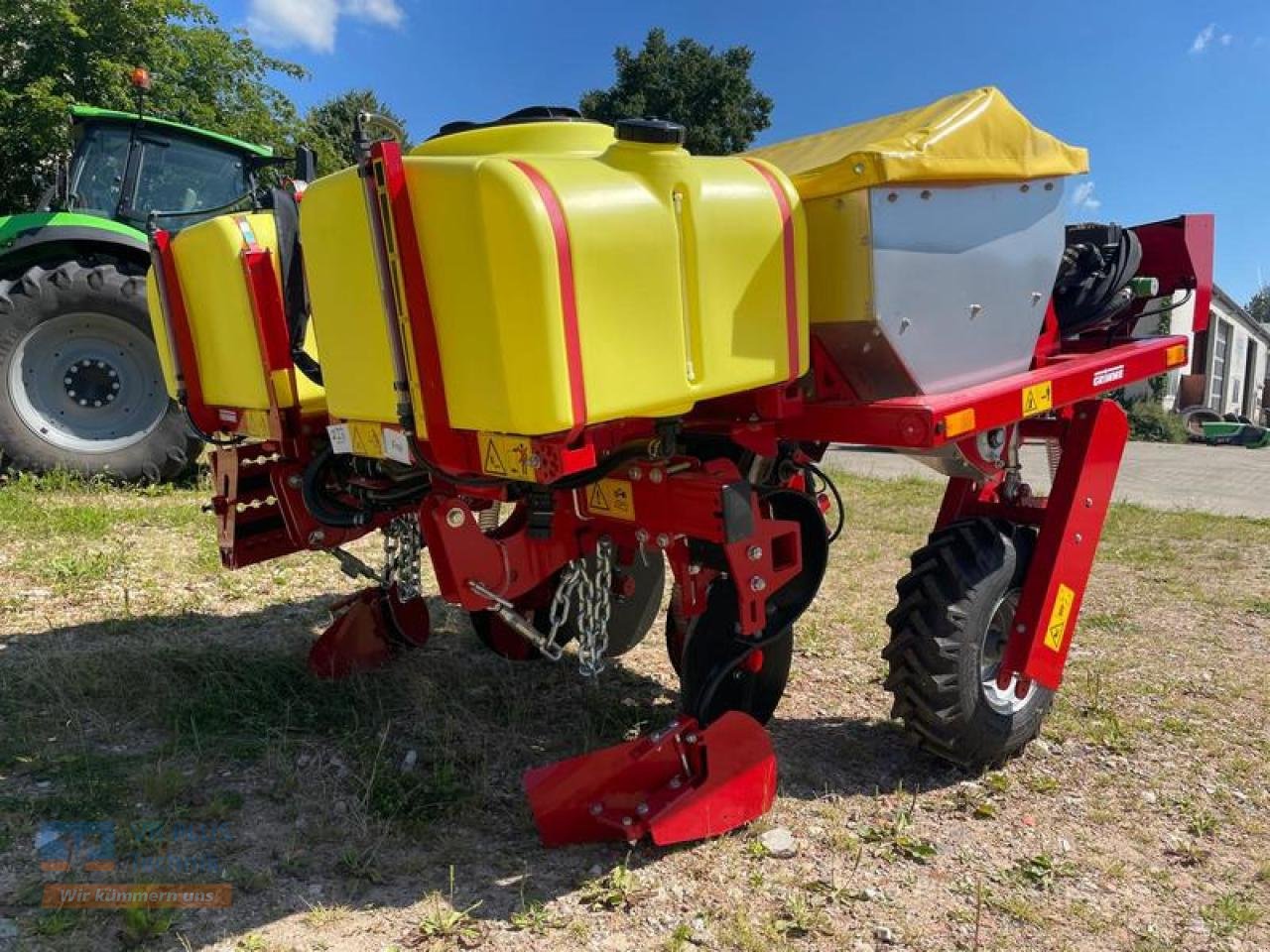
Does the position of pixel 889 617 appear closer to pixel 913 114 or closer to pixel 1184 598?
pixel 913 114

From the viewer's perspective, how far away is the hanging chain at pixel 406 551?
3100 mm

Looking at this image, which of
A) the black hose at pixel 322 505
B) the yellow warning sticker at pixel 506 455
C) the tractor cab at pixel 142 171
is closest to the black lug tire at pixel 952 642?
the yellow warning sticker at pixel 506 455

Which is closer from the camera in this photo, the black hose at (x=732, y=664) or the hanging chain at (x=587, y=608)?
the hanging chain at (x=587, y=608)

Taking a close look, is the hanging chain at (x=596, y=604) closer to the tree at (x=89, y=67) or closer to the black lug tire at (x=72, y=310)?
the black lug tire at (x=72, y=310)

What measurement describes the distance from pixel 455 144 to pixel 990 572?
2070 mm

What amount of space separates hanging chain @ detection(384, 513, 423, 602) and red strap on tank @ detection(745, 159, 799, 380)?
1.38 m

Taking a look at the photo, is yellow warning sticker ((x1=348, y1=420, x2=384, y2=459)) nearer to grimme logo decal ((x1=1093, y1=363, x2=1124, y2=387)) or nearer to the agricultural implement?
the agricultural implement

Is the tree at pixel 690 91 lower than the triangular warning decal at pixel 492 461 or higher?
higher

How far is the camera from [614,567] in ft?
9.76

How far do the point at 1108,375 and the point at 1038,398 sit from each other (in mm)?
482

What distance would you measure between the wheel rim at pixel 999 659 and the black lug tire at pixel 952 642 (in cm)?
4

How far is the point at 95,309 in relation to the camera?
624cm

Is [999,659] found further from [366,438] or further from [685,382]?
[366,438]

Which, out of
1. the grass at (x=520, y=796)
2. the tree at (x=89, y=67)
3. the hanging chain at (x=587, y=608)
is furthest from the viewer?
the tree at (x=89, y=67)
